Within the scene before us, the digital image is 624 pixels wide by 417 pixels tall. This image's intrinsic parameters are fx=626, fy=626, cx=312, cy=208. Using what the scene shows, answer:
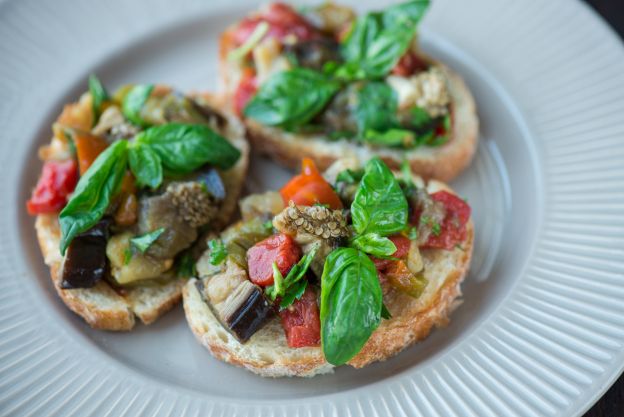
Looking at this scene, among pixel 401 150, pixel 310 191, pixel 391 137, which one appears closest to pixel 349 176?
pixel 310 191

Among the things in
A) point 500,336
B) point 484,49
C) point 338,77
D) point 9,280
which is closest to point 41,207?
point 9,280

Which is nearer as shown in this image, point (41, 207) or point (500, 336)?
point (500, 336)

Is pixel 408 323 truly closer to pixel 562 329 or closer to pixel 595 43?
pixel 562 329

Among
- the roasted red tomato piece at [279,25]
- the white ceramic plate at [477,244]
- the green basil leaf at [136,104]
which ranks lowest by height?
the white ceramic plate at [477,244]

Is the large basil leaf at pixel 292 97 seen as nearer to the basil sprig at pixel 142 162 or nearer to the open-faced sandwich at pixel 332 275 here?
the basil sprig at pixel 142 162

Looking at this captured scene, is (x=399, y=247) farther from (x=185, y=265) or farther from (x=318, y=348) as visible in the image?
(x=185, y=265)

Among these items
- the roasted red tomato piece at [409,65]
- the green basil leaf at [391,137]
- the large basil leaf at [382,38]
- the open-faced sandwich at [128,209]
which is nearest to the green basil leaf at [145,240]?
the open-faced sandwich at [128,209]
